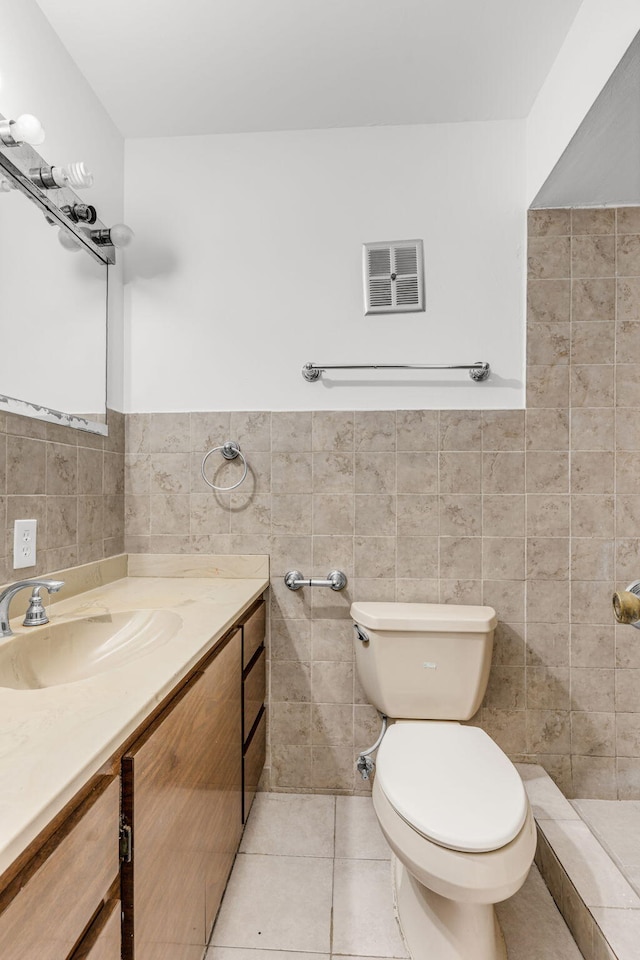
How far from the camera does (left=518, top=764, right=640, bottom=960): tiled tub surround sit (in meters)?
1.19

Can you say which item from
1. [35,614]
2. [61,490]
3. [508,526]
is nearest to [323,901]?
[35,614]

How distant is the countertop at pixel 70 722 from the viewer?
0.54 metres

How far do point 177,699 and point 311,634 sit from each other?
0.95 metres

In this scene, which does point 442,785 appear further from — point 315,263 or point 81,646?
point 315,263

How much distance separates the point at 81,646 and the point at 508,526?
4.51 feet

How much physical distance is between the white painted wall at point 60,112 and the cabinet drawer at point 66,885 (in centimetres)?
106

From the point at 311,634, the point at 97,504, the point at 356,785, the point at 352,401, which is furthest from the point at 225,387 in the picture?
the point at 356,785

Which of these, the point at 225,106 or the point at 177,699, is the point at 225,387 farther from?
the point at 177,699

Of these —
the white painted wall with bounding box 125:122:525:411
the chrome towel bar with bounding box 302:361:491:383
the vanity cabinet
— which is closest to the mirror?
the white painted wall with bounding box 125:122:525:411

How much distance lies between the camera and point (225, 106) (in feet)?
5.84

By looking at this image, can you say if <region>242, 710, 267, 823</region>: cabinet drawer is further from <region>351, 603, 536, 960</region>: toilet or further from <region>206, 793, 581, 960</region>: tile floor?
<region>351, 603, 536, 960</region>: toilet

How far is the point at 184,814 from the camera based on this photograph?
0.98 metres

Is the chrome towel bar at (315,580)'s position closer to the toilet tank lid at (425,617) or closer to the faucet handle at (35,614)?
the toilet tank lid at (425,617)

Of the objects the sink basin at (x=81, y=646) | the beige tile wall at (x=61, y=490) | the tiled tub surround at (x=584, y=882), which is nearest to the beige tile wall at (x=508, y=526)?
the tiled tub surround at (x=584, y=882)
